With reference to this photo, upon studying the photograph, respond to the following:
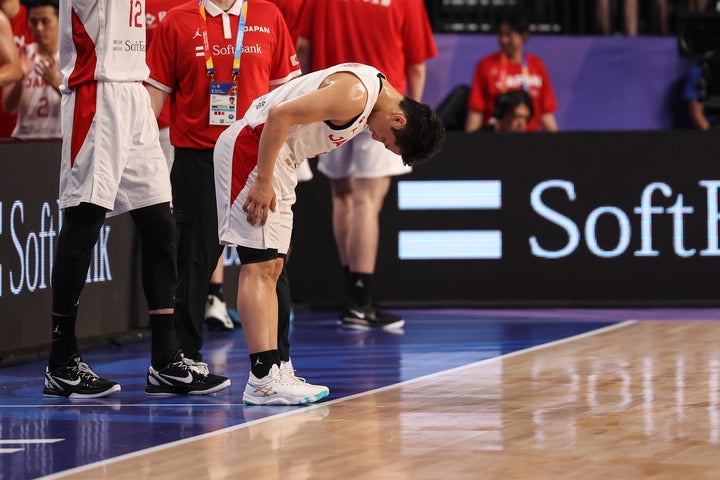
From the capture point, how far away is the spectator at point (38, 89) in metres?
9.22

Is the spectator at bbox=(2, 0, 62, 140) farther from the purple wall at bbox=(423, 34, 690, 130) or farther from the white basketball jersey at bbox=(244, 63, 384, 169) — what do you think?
the purple wall at bbox=(423, 34, 690, 130)

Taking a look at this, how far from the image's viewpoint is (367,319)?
29.1 feet

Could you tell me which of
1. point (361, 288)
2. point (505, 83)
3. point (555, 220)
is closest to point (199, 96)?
point (361, 288)

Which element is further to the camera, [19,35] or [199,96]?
[19,35]

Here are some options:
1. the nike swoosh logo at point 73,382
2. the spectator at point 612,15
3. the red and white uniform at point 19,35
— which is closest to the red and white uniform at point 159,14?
the red and white uniform at point 19,35

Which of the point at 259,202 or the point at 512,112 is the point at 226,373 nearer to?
the point at 259,202

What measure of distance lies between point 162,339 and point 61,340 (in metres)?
0.44

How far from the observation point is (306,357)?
25.0 ft

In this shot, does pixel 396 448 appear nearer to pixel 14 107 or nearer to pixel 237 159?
pixel 237 159

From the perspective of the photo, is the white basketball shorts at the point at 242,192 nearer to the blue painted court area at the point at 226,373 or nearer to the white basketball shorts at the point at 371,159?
the blue painted court area at the point at 226,373

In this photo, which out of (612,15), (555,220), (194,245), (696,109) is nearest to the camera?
(194,245)

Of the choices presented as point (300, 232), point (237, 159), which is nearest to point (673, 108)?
point (300, 232)

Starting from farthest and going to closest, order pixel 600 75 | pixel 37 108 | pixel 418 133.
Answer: pixel 600 75, pixel 37 108, pixel 418 133

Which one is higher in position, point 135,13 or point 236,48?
point 135,13
